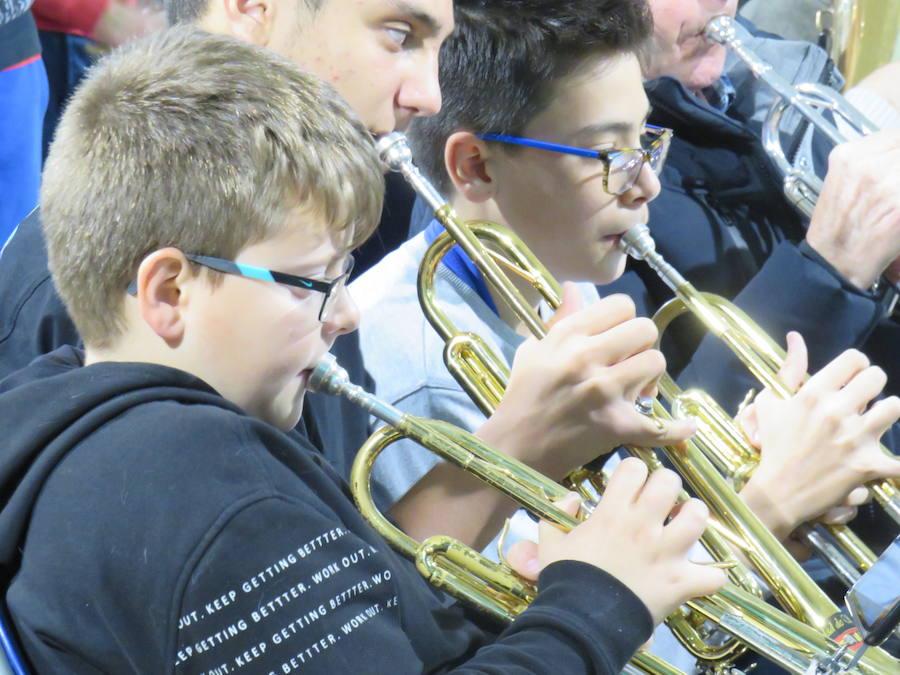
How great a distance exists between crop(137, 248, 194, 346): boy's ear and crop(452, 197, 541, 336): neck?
0.48 meters

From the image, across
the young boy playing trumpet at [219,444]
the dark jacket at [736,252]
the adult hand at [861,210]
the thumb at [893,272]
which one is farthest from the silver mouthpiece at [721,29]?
the young boy playing trumpet at [219,444]

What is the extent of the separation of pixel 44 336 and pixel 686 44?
128 cm

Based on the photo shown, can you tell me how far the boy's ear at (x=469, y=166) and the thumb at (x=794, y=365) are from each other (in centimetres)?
40

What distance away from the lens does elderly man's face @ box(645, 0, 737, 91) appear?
2.06 metres

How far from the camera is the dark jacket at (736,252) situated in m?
1.64

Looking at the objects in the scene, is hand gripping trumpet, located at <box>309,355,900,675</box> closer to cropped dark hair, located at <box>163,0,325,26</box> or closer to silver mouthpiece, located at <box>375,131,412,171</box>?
silver mouthpiece, located at <box>375,131,412,171</box>

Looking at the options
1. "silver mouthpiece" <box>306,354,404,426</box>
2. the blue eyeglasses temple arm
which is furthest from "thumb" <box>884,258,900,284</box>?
"silver mouthpiece" <box>306,354,404,426</box>

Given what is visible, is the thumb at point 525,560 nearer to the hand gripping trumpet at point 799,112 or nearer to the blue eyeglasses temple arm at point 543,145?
the blue eyeglasses temple arm at point 543,145

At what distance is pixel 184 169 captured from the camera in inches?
36.7

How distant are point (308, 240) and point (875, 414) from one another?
72 cm

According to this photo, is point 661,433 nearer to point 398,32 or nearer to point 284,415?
point 284,415

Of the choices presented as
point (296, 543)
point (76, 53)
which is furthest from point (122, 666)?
point (76, 53)

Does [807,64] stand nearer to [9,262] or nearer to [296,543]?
[9,262]

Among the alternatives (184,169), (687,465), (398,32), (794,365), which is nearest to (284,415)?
(184,169)
